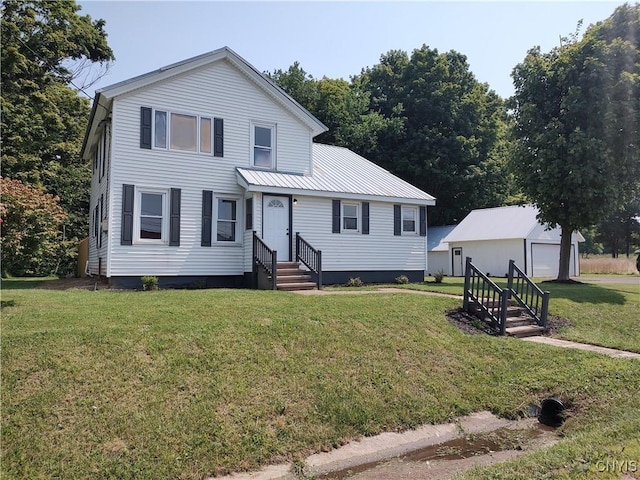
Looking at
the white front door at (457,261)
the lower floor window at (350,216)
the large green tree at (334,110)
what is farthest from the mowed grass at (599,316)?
the large green tree at (334,110)

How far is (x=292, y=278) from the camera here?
13.8 meters

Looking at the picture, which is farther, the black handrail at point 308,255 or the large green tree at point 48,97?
the large green tree at point 48,97

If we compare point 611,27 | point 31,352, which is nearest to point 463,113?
point 611,27

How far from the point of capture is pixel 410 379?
739 cm

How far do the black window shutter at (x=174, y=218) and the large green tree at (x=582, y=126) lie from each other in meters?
14.1

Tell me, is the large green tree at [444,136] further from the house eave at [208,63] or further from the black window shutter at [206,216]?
the black window shutter at [206,216]

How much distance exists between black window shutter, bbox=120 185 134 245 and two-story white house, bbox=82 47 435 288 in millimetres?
27

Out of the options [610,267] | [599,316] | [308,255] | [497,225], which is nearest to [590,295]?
[599,316]

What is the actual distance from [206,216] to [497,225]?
21.2 meters

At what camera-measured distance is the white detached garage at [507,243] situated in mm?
27578

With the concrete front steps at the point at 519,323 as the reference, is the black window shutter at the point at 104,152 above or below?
above

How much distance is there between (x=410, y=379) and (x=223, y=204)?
31.7ft

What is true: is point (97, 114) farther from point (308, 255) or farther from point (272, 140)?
point (308, 255)

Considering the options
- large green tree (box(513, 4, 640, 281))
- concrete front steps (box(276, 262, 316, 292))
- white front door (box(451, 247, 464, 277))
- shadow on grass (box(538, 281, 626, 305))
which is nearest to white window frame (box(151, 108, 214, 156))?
concrete front steps (box(276, 262, 316, 292))
